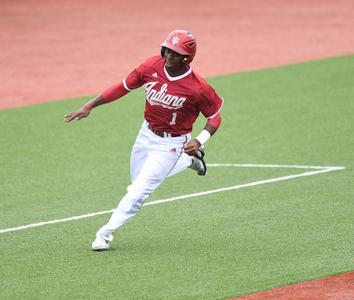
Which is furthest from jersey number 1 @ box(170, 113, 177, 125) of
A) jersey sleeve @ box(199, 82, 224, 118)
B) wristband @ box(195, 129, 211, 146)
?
wristband @ box(195, 129, 211, 146)

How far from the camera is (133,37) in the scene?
2553 centimetres

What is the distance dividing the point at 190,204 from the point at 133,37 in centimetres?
1328

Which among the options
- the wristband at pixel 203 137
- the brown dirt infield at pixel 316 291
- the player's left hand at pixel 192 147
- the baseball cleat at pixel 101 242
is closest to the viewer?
the brown dirt infield at pixel 316 291

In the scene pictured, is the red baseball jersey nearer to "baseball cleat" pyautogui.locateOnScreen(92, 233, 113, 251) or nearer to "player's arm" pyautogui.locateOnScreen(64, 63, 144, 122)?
"player's arm" pyautogui.locateOnScreen(64, 63, 144, 122)

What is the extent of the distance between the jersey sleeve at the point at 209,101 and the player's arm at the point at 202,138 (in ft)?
0.16

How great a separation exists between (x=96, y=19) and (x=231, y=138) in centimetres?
1265

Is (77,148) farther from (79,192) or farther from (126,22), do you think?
(126,22)

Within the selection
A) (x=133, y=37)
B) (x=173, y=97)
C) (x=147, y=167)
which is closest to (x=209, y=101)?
(x=173, y=97)

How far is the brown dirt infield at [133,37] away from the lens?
2161cm

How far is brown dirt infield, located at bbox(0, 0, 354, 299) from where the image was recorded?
21.6m

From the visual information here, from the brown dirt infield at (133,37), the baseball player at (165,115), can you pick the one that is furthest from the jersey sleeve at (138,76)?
the brown dirt infield at (133,37)

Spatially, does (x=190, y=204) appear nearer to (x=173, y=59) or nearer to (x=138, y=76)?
A: (x=138, y=76)

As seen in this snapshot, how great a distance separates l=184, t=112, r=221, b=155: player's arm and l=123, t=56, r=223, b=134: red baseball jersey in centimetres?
6

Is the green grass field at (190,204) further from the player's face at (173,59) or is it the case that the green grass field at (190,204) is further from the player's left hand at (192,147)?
the player's face at (173,59)
